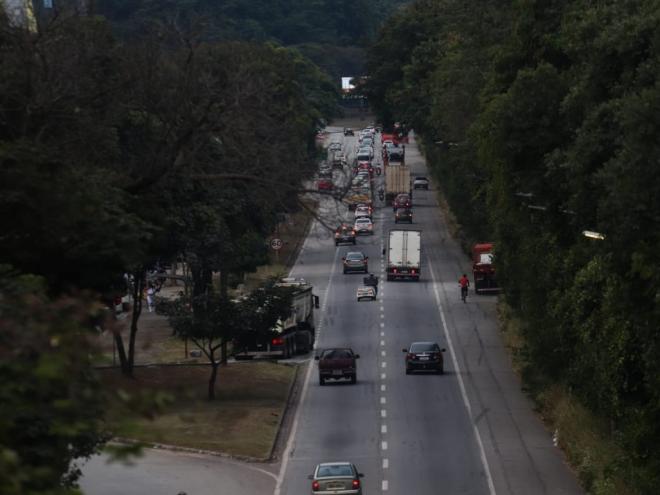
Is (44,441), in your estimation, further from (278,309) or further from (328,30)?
(328,30)

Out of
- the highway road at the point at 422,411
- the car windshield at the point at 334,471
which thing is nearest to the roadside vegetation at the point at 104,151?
the highway road at the point at 422,411

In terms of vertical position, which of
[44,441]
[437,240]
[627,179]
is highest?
[627,179]

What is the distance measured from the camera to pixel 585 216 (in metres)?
32.2

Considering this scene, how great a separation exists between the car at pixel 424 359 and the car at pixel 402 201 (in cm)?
4877

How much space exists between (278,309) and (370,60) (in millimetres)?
72593

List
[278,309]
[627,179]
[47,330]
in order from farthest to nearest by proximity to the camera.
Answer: [278,309] → [627,179] → [47,330]

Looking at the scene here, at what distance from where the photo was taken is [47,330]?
8.66 metres

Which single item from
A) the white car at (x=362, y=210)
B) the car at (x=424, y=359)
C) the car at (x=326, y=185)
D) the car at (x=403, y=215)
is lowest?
the car at (x=403, y=215)

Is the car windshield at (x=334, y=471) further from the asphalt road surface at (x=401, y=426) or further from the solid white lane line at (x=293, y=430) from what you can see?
the solid white lane line at (x=293, y=430)

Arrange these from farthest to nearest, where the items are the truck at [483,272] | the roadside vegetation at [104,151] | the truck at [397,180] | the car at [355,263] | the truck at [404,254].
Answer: the truck at [397,180] < the car at [355,263] < the truck at [404,254] < the truck at [483,272] < the roadside vegetation at [104,151]

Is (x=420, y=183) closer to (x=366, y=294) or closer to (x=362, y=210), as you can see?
(x=366, y=294)

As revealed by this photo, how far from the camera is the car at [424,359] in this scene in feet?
166

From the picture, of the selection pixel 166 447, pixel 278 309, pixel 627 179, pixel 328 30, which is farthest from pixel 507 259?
pixel 328 30

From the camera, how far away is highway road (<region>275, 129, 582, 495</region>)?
34.1 meters
